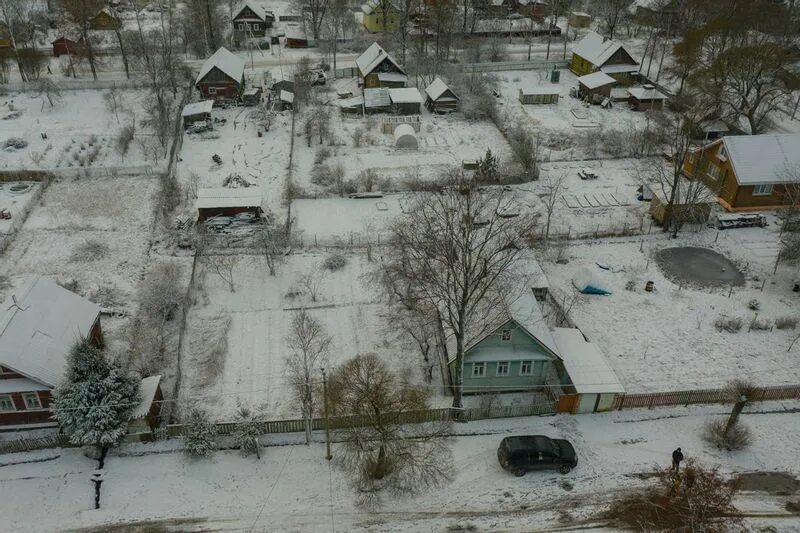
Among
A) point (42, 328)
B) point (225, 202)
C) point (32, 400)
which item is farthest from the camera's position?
point (225, 202)

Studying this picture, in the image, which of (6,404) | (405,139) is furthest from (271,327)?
(405,139)

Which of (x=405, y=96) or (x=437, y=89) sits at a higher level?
(x=437, y=89)

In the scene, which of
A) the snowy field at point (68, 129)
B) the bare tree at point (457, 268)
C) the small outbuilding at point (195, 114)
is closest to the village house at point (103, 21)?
the snowy field at point (68, 129)

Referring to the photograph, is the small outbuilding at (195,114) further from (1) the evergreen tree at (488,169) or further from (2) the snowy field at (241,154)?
(1) the evergreen tree at (488,169)

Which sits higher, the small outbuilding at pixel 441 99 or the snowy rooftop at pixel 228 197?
the small outbuilding at pixel 441 99

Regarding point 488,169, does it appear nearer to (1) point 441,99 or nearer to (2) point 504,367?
(1) point 441,99

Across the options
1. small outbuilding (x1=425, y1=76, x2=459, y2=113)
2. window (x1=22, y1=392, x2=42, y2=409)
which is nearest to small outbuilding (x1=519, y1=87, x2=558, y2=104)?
small outbuilding (x1=425, y1=76, x2=459, y2=113)

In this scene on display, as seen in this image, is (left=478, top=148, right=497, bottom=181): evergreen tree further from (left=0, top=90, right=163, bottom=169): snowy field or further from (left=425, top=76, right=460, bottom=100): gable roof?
(left=0, top=90, right=163, bottom=169): snowy field
